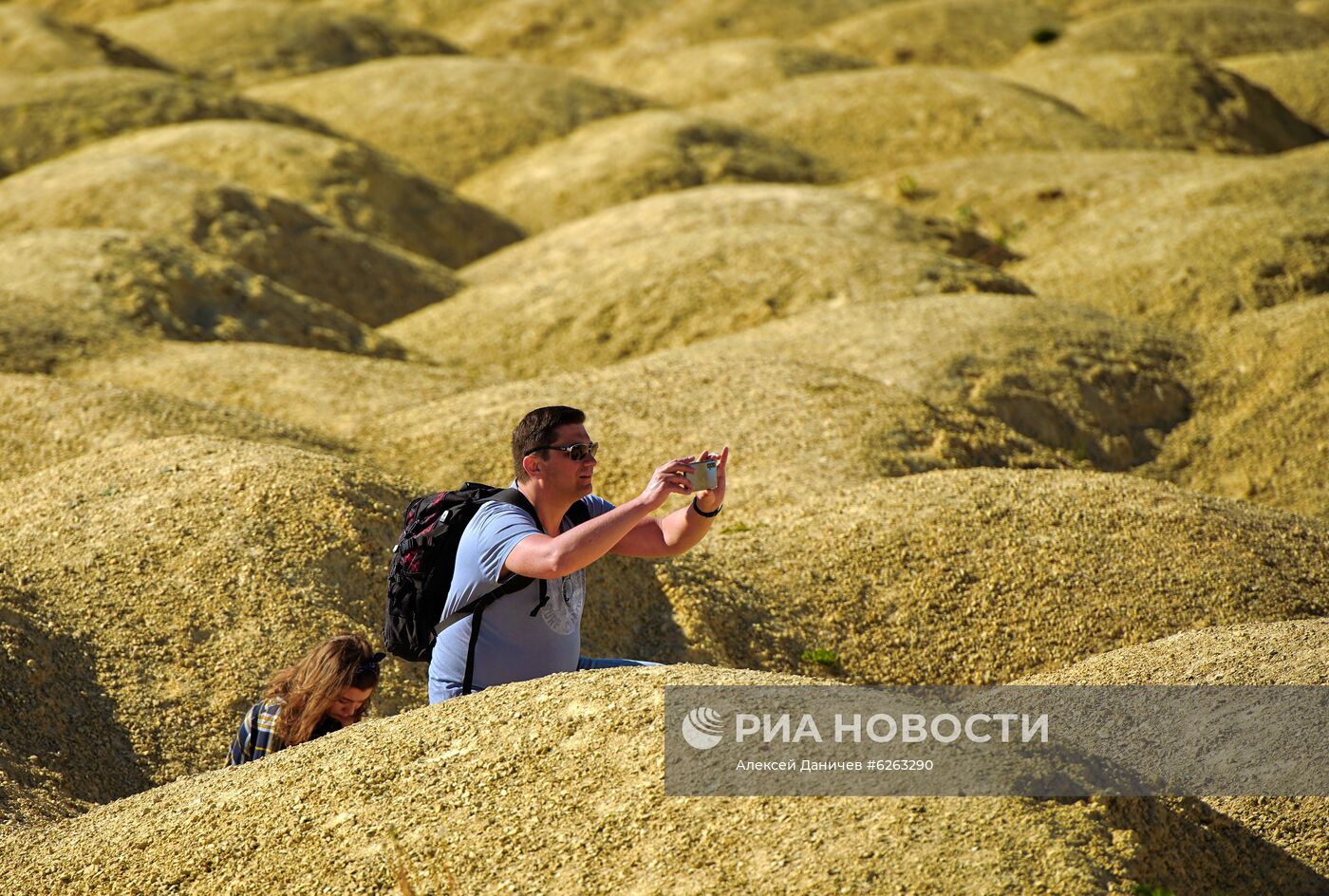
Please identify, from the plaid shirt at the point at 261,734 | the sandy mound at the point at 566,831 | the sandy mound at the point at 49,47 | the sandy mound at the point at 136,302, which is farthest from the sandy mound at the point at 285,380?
the sandy mound at the point at 49,47

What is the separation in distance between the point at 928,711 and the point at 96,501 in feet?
20.9

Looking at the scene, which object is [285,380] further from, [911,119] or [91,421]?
[911,119]

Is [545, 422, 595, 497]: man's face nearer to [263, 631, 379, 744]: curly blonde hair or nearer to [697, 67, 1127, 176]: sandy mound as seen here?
[263, 631, 379, 744]: curly blonde hair

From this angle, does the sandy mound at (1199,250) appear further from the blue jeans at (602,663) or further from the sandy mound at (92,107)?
the sandy mound at (92,107)

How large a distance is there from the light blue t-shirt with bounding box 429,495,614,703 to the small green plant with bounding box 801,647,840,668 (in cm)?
357

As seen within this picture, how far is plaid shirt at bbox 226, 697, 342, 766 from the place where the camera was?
20.7 ft

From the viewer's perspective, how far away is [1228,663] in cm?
771

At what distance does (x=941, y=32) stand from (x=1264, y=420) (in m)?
26.0

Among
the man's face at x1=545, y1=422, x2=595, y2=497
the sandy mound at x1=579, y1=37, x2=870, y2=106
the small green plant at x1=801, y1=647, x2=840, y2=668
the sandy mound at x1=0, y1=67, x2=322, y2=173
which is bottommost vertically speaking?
the sandy mound at x1=579, y1=37, x2=870, y2=106

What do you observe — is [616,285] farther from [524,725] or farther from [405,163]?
[524,725]

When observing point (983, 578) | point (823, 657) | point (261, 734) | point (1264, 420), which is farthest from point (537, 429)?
point (1264, 420)

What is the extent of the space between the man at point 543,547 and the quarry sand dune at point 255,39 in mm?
30724

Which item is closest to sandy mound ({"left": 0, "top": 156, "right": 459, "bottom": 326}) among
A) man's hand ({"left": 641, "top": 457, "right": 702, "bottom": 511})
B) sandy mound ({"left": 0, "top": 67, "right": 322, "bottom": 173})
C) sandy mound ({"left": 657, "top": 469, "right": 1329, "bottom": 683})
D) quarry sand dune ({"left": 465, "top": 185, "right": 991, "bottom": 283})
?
quarry sand dune ({"left": 465, "top": 185, "right": 991, "bottom": 283})

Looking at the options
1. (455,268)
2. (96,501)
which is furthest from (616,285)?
(96,501)
